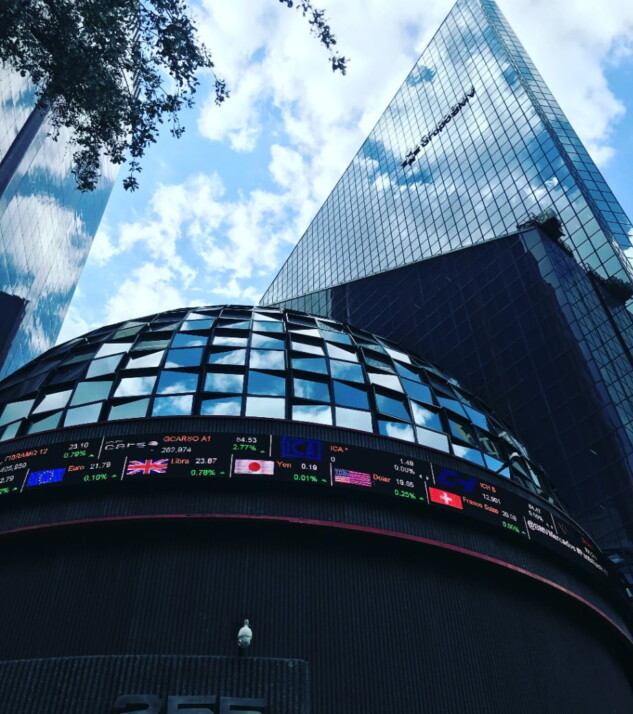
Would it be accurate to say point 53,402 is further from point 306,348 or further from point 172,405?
point 306,348

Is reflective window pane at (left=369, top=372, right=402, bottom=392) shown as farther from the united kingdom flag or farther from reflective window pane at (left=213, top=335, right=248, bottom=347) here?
the united kingdom flag

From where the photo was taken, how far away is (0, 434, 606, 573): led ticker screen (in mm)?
22531

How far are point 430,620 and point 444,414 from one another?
496 inches

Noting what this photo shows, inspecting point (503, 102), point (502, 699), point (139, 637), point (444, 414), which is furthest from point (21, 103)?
point (503, 102)

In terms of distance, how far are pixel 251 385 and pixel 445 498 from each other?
10.6m

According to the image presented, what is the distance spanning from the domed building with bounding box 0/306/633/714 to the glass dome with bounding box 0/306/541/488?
0.17 m

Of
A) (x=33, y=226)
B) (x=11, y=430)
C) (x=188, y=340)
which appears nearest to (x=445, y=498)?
(x=188, y=340)

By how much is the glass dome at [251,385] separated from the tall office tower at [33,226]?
538 inches

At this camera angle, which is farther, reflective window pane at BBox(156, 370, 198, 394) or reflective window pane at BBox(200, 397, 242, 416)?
reflective window pane at BBox(156, 370, 198, 394)

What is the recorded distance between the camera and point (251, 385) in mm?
28547

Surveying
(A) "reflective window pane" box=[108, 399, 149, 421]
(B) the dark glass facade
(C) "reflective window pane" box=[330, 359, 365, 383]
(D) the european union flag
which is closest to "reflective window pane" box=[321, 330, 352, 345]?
(C) "reflective window pane" box=[330, 359, 365, 383]

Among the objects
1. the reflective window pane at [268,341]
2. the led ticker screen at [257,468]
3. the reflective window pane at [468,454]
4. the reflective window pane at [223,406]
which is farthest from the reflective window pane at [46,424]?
the reflective window pane at [468,454]

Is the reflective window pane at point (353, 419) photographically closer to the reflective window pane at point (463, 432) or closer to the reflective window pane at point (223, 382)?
the reflective window pane at point (223, 382)

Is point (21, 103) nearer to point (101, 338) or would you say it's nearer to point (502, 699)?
point (101, 338)
